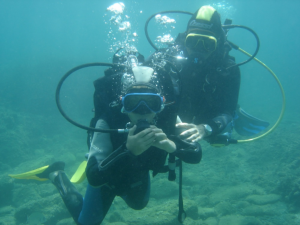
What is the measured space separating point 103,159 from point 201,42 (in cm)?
271

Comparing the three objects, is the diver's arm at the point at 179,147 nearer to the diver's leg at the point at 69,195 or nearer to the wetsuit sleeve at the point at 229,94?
the wetsuit sleeve at the point at 229,94

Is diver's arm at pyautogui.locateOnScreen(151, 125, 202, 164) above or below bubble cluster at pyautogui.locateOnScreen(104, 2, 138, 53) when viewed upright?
below

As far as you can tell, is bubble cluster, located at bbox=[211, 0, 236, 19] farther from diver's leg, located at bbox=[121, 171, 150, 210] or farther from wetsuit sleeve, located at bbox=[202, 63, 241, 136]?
diver's leg, located at bbox=[121, 171, 150, 210]

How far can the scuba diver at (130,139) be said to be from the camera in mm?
1889

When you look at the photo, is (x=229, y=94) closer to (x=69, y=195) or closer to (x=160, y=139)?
(x=160, y=139)

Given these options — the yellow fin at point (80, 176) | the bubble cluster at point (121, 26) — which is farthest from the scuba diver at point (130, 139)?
the bubble cluster at point (121, 26)

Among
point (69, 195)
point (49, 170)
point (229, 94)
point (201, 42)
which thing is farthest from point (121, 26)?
point (69, 195)

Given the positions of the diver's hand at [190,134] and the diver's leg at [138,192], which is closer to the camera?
the diver's hand at [190,134]

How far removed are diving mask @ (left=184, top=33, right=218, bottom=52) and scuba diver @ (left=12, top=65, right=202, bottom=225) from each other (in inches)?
57.4

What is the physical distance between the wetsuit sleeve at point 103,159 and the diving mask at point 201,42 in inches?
91.5

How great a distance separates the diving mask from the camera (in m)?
3.38

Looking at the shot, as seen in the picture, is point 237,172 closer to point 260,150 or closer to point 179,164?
point 260,150

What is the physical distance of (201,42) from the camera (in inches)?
135

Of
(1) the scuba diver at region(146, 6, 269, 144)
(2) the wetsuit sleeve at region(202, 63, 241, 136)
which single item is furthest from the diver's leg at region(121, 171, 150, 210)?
(2) the wetsuit sleeve at region(202, 63, 241, 136)
